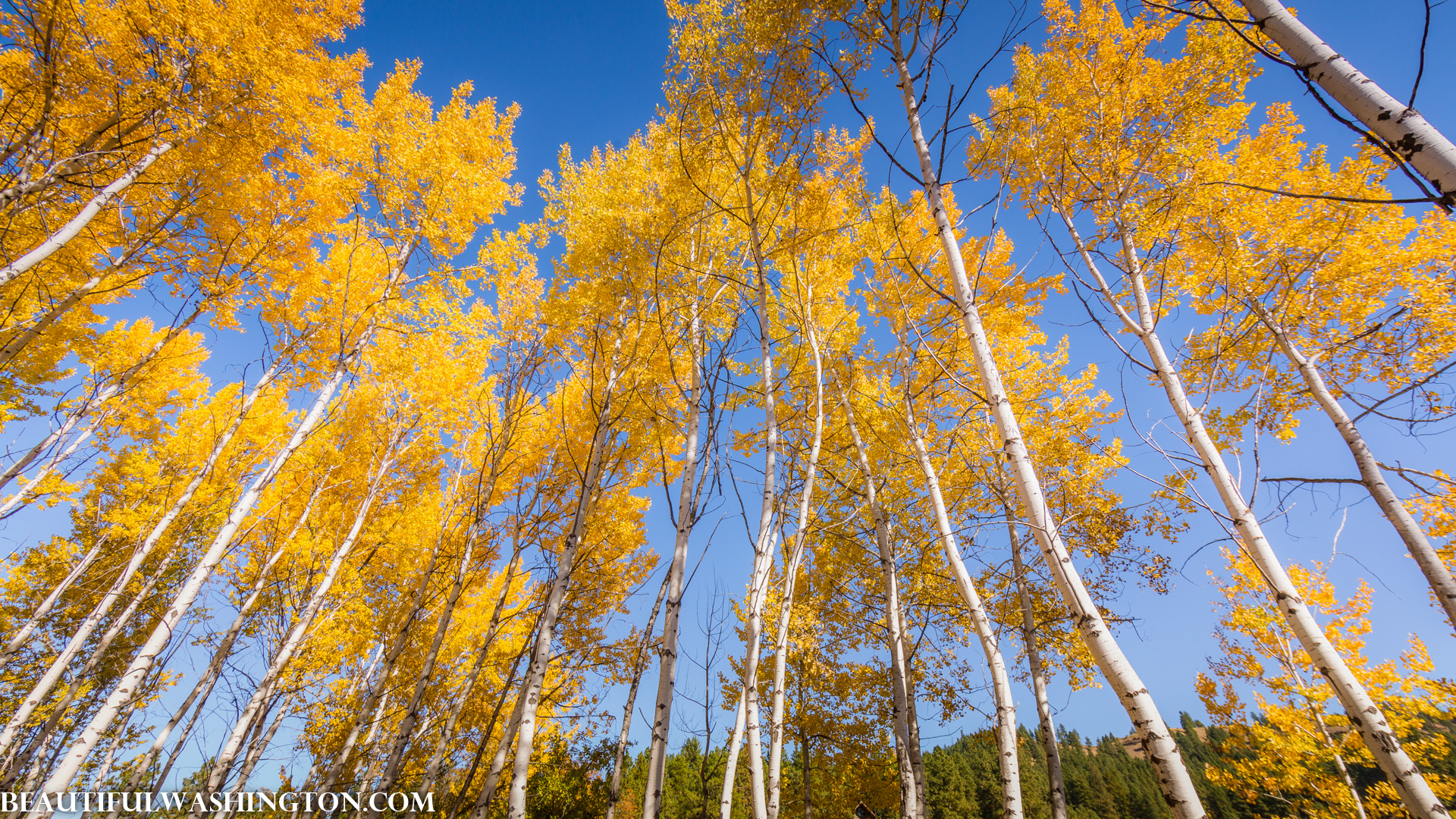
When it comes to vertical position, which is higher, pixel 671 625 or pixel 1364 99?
pixel 1364 99

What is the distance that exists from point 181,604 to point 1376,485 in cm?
1142

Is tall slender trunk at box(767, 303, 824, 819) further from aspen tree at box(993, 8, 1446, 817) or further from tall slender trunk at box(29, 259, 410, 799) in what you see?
tall slender trunk at box(29, 259, 410, 799)

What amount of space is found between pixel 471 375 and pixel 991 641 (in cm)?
822

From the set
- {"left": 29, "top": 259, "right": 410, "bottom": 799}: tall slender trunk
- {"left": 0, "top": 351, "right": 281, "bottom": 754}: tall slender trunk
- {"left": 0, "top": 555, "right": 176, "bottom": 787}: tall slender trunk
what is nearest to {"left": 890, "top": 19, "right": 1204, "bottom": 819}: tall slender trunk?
{"left": 29, "top": 259, "right": 410, "bottom": 799}: tall slender trunk

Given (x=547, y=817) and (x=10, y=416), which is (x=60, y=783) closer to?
(x=10, y=416)

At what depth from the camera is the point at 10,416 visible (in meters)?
7.89

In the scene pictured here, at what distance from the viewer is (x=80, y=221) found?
4.08m

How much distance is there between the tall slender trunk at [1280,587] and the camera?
265cm

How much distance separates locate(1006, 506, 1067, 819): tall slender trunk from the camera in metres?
5.67

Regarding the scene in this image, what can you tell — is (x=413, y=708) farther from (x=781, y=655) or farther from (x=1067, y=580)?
(x=1067, y=580)

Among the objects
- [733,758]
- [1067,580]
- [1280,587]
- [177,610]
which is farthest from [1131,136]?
[177,610]

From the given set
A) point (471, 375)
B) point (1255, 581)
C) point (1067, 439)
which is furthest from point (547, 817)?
point (1255, 581)

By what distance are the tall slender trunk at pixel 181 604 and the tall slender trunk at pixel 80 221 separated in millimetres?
2043

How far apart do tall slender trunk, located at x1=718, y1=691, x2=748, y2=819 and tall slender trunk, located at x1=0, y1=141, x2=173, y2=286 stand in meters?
6.19
